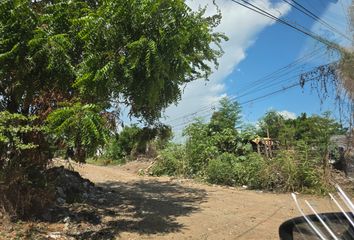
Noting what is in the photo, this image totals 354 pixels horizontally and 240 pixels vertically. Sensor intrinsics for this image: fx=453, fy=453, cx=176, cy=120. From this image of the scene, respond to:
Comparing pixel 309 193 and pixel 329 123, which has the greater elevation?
pixel 329 123

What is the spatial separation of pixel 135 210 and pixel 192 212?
141 cm

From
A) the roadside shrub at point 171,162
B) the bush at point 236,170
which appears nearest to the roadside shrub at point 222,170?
the bush at point 236,170

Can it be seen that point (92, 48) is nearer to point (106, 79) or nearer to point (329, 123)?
point (106, 79)

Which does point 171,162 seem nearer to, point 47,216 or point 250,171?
point 250,171

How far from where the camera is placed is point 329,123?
52.1 ft

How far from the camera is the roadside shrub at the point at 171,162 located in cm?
1970

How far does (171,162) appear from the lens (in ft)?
66.3

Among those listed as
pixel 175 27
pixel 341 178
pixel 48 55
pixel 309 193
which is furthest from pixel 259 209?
pixel 48 55

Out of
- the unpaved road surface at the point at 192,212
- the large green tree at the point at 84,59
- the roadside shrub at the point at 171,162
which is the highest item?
the large green tree at the point at 84,59

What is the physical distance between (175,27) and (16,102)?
12.0 ft

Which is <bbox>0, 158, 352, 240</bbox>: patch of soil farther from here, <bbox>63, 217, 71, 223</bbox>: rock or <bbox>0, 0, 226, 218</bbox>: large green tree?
<bbox>0, 0, 226, 218</bbox>: large green tree

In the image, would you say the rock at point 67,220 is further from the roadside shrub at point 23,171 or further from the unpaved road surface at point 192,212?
the unpaved road surface at point 192,212

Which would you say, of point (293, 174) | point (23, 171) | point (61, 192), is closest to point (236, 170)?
Answer: point (293, 174)

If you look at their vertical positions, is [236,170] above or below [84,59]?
below
